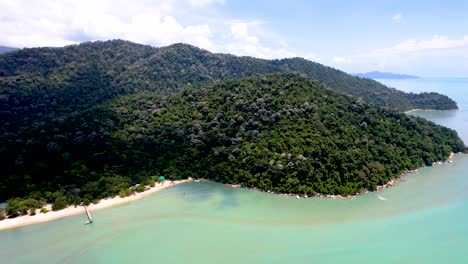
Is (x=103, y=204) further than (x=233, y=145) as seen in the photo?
No

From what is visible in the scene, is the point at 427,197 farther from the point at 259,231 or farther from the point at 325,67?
the point at 325,67

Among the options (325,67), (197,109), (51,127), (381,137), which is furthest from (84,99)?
(325,67)

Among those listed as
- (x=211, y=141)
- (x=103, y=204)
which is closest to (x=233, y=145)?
(x=211, y=141)

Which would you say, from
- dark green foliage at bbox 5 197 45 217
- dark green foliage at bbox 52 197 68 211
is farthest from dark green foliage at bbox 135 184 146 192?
dark green foliage at bbox 5 197 45 217

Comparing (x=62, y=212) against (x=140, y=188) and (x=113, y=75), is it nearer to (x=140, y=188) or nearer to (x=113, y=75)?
(x=140, y=188)

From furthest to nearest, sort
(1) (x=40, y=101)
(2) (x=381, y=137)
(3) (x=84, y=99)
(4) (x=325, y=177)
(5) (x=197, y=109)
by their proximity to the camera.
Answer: (3) (x=84, y=99) → (1) (x=40, y=101) → (5) (x=197, y=109) → (2) (x=381, y=137) → (4) (x=325, y=177)

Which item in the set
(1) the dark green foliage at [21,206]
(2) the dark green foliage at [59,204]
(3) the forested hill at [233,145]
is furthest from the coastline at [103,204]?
(3) the forested hill at [233,145]

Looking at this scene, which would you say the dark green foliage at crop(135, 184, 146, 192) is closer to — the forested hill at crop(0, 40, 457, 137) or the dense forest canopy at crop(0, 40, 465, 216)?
the dense forest canopy at crop(0, 40, 465, 216)
